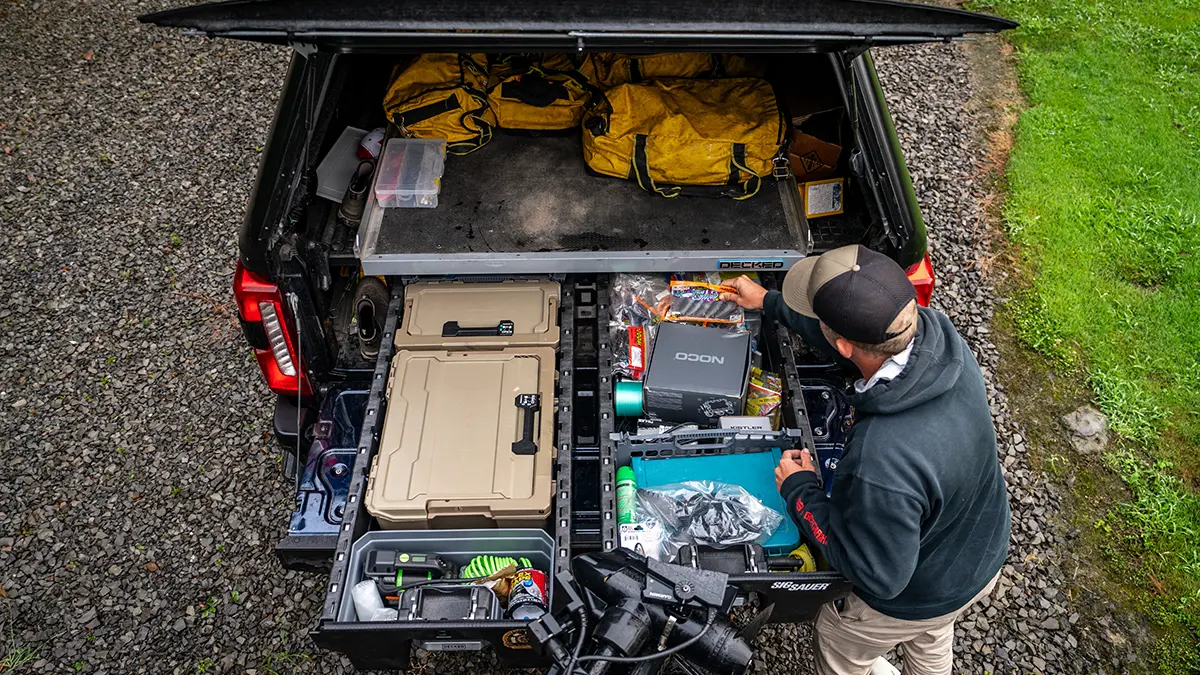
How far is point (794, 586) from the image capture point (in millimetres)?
2508

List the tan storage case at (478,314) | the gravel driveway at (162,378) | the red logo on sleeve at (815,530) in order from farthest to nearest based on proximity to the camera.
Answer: the gravel driveway at (162,378) < the tan storage case at (478,314) < the red logo on sleeve at (815,530)

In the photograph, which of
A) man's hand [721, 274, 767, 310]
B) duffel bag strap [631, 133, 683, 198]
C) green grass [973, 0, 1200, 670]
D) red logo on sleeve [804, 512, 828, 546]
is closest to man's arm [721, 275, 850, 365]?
man's hand [721, 274, 767, 310]

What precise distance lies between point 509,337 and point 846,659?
1.77 meters

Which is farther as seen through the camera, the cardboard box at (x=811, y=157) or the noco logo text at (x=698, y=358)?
the cardboard box at (x=811, y=157)

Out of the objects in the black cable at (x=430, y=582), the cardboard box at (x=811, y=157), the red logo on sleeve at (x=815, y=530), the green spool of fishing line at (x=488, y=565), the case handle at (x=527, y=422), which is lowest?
the green spool of fishing line at (x=488, y=565)

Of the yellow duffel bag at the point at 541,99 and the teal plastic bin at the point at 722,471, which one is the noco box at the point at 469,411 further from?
the yellow duffel bag at the point at 541,99

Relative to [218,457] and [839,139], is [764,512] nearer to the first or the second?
[839,139]

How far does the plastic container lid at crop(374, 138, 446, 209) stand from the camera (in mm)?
3557

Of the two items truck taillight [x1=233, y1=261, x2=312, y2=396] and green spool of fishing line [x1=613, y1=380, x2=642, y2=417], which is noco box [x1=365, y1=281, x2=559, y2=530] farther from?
truck taillight [x1=233, y1=261, x2=312, y2=396]

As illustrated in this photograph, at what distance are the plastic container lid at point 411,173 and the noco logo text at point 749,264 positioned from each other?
1.30m

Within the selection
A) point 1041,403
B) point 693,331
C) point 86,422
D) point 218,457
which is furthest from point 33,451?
point 1041,403

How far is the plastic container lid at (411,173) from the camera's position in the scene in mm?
3557

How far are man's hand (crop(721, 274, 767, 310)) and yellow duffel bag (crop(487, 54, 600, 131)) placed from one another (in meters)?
1.32

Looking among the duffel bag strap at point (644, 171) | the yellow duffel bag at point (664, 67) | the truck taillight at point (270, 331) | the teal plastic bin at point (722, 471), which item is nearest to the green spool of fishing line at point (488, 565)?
the teal plastic bin at point (722, 471)
